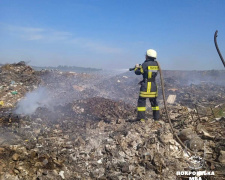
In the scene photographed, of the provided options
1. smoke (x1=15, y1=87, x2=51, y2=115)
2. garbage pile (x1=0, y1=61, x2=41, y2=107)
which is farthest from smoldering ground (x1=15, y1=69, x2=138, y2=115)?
garbage pile (x1=0, y1=61, x2=41, y2=107)

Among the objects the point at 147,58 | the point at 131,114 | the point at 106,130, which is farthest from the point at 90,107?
the point at 147,58

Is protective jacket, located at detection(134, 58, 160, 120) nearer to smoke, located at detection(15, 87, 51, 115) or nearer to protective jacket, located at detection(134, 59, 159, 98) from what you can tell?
protective jacket, located at detection(134, 59, 159, 98)

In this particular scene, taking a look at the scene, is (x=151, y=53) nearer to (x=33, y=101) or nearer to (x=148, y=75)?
(x=148, y=75)

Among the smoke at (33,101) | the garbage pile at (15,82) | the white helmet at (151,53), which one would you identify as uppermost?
the white helmet at (151,53)

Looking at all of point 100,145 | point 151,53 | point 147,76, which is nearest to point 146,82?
point 147,76

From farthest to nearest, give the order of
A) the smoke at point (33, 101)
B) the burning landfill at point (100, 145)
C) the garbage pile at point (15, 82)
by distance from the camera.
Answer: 1. the garbage pile at point (15, 82)
2. the smoke at point (33, 101)
3. the burning landfill at point (100, 145)

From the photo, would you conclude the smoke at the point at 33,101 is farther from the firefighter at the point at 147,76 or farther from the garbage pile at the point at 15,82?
the firefighter at the point at 147,76

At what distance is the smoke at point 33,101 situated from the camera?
6836 mm

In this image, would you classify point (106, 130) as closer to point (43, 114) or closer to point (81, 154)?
point (81, 154)

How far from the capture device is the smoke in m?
6.84

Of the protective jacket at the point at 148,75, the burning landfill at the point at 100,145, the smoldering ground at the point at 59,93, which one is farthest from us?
the smoldering ground at the point at 59,93

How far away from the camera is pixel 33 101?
8367mm

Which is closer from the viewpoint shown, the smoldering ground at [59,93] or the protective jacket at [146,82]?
the protective jacket at [146,82]

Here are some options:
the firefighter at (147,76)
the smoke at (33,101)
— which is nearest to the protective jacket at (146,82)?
the firefighter at (147,76)
